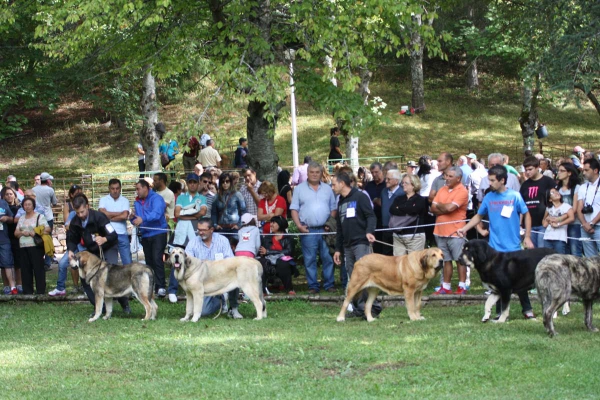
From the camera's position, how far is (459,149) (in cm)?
3444

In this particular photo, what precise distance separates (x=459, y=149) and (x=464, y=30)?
7483 mm

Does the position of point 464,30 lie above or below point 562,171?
above

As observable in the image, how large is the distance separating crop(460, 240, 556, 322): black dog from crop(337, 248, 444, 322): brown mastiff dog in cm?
52

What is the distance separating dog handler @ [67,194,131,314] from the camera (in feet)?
39.5

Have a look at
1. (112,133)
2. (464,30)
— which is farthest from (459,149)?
(112,133)

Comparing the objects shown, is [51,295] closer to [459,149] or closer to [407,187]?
[407,187]

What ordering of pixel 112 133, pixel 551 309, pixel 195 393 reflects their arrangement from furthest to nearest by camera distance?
pixel 112 133, pixel 551 309, pixel 195 393

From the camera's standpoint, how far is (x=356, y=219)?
11.0m

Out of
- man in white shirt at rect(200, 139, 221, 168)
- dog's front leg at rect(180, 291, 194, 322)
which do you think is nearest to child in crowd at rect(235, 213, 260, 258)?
dog's front leg at rect(180, 291, 194, 322)

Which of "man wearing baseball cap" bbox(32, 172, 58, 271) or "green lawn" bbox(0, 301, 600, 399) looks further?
"man wearing baseball cap" bbox(32, 172, 58, 271)

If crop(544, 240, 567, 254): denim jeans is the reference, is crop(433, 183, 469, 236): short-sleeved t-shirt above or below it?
above

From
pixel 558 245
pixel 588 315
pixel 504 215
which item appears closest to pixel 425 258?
pixel 504 215

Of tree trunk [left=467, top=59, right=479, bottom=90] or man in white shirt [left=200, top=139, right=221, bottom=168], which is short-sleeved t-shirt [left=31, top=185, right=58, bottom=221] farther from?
tree trunk [left=467, top=59, right=479, bottom=90]

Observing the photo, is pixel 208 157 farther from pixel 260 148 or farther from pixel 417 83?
pixel 417 83
